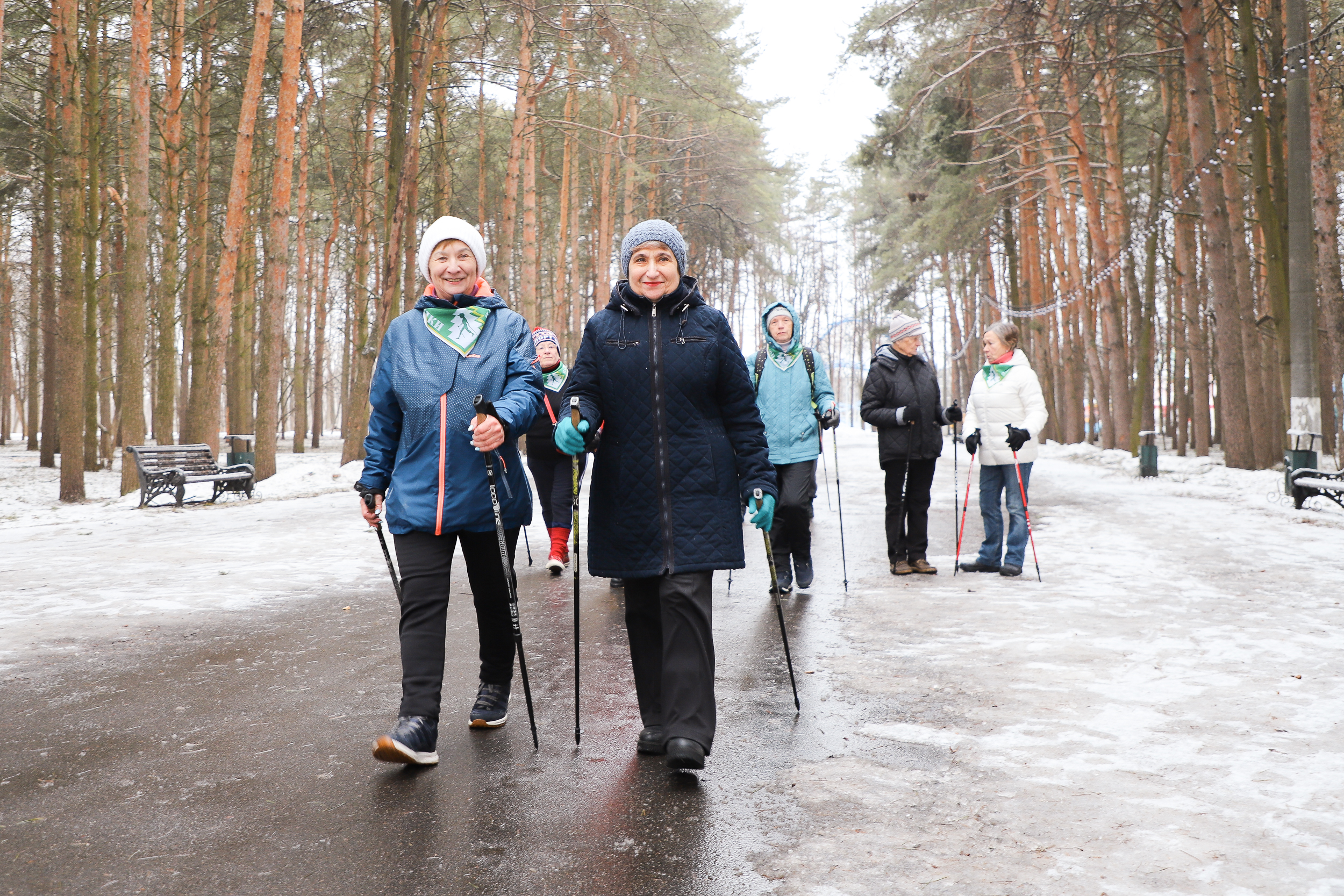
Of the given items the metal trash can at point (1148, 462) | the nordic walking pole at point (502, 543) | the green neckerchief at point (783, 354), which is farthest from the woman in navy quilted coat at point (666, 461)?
the metal trash can at point (1148, 462)

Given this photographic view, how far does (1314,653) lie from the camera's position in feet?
16.8

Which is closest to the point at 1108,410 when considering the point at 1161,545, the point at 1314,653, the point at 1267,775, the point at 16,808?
the point at 1161,545

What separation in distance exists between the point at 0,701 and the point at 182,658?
0.91 meters

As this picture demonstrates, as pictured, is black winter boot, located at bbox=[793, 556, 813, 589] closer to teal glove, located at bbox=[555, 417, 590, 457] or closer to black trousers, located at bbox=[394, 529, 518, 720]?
black trousers, located at bbox=[394, 529, 518, 720]

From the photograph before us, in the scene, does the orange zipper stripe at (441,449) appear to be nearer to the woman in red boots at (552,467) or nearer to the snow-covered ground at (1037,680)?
the snow-covered ground at (1037,680)

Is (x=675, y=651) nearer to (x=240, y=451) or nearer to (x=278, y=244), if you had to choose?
(x=240, y=451)

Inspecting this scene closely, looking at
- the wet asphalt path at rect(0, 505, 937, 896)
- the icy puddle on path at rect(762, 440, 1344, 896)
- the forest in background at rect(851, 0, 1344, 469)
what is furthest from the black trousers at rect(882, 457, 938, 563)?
the forest in background at rect(851, 0, 1344, 469)

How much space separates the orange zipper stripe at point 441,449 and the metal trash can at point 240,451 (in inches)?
489

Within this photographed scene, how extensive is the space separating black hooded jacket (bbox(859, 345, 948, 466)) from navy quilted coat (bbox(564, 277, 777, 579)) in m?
3.95

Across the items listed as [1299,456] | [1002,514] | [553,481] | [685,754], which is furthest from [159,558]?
[1299,456]

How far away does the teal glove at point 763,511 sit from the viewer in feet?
12.2

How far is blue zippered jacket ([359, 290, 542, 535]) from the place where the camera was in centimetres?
376

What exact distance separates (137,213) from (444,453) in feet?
39.5

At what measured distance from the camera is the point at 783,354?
739 cm
